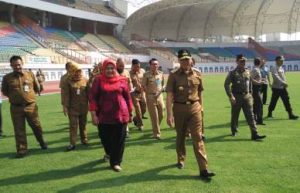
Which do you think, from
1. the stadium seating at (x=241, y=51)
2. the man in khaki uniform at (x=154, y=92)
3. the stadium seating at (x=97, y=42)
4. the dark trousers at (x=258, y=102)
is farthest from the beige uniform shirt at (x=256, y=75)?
the stadium seating at (x=241, y=51)

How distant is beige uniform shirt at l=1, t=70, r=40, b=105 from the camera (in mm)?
8203

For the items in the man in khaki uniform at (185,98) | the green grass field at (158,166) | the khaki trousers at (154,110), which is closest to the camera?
the green grass field at (158,166)

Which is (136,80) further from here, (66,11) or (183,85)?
(66,11)

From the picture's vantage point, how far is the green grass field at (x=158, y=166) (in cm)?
601

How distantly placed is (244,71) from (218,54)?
62.8 m

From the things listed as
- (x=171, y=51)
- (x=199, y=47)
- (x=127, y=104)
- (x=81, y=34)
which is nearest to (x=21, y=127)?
(x=127, y=104)

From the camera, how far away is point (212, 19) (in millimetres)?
79875

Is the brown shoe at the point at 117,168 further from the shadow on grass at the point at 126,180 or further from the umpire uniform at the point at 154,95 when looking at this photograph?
the umpire uniform at the point at 154,95

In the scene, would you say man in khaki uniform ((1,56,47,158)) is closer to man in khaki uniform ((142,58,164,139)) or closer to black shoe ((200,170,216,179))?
man in khaki uniform ((142,58,164,139))

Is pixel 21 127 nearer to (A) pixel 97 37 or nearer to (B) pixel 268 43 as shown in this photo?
(A) pixel 97 37

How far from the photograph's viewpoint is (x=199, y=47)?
73.9m

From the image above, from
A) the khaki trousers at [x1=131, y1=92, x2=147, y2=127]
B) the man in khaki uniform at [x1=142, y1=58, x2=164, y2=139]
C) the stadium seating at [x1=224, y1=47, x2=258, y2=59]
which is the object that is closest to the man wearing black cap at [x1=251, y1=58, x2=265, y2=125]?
the man in khaki uniform at [x1=142, y1=58, x2=164, y2=139]

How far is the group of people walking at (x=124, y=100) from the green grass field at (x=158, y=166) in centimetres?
29

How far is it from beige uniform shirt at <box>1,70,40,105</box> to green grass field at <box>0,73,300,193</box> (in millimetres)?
1114
